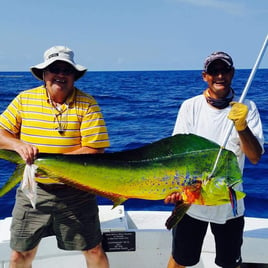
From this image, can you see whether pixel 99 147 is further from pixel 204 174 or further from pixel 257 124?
pixel 257 124

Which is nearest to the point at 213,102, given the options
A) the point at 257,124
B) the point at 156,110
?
the point at 257,124

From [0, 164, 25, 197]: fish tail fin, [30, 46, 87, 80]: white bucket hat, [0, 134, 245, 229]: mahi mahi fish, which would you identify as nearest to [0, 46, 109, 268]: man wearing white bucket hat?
[30, 46, 87, 80]: white bucket hat

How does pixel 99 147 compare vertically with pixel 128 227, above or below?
above

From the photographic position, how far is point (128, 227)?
304 cm

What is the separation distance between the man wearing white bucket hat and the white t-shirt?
19.4 inches

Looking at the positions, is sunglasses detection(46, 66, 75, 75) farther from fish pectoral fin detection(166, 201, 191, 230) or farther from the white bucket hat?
fish pectoral fin detection(166, 201, 191, 230)

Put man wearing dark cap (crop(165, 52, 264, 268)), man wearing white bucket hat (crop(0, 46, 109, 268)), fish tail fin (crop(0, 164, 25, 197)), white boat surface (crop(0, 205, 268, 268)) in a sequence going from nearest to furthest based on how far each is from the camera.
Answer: fish tail fin (crop(0, 164, 25, 197)) < man wearing dark cap (crop(165, 52, 264, 268)) < man wearing white bucket hat (crop(0, 46, 109, 268)) < white boat surface (crop(0, 205, 268, 268))

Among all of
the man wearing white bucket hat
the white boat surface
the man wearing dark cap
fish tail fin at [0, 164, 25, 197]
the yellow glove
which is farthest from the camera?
the white boat surface

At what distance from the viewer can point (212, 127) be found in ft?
7.27

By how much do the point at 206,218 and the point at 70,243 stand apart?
843mm

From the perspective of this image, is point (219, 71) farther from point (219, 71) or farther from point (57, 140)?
point (57, 140)

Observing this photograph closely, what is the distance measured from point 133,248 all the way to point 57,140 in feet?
3.61

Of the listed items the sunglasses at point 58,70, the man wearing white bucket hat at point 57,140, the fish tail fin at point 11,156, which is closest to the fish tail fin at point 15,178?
the fish tail fin at point 11,156

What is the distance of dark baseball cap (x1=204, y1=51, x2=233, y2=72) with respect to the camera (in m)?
2.15
